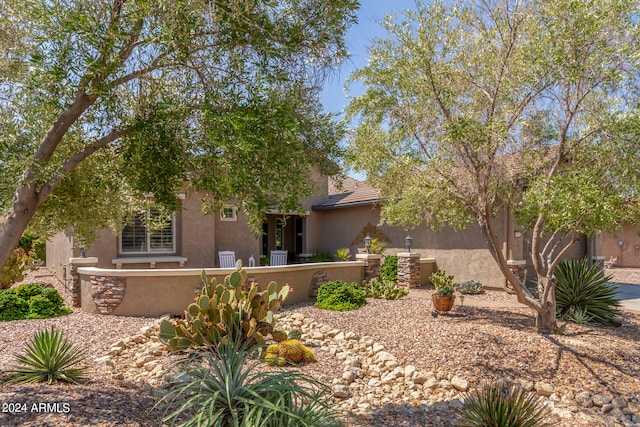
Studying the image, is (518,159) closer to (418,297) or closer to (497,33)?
(497,33)

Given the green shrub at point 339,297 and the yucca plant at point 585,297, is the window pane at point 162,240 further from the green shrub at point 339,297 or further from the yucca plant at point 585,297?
the yucca plant at point 585,297

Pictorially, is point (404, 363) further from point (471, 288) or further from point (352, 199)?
point (352, 199)

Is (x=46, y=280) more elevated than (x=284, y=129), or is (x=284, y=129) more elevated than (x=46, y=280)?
(x=284, y=129)

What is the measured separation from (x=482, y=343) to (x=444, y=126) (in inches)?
160

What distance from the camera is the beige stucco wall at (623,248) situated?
22703 mm

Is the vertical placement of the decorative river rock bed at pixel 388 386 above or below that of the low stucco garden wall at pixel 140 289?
below

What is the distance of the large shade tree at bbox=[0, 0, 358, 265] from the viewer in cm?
427

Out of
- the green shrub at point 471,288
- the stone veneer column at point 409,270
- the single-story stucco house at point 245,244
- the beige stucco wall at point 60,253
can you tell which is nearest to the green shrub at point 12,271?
the beige stucco wall at point 60,253

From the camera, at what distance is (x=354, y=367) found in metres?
7.26

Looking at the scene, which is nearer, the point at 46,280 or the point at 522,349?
the point at 522,349

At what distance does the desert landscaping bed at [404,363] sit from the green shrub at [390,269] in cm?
529

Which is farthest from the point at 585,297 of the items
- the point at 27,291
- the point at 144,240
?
the point at 27,291

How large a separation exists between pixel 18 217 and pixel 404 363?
614 cm

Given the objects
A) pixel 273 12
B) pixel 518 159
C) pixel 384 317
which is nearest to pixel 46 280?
pixel 384 317
